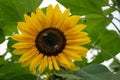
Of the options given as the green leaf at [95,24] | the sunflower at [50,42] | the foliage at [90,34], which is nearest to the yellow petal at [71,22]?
the sunflower at [50,42]

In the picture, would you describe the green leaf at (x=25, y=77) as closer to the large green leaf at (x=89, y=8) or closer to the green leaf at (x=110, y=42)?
the large green leaf at (x=89, y=8)

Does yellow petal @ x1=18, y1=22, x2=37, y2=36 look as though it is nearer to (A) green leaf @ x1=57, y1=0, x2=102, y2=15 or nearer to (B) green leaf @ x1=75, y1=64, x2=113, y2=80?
(B) green leaf @ x1=75, y1=64, x2=113, y2=80

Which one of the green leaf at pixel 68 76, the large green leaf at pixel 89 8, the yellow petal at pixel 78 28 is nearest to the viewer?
the green leaf at pixel 68 76

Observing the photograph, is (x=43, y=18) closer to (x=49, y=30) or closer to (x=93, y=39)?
(x=49, y=30)

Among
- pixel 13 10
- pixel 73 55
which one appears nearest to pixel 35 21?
pixel 73 55

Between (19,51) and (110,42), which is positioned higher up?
(110,42)

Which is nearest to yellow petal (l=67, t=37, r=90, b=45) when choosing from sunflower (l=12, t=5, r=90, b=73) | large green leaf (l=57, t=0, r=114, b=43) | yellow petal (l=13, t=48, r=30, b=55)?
sunflower (l=12, t=5, r=90, b=73)

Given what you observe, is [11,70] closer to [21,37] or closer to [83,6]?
[21,37]
